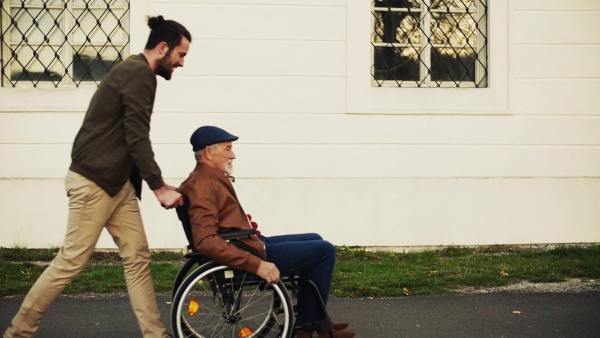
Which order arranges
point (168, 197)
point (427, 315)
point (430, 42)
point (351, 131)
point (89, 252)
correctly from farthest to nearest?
1. point (430, 42)
2. point (351, 131)
3. point (427, 315)
4. point (89, 252)
5. point (168, 197)

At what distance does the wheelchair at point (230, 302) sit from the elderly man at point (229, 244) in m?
0.06

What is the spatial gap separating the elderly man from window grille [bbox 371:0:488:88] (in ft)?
14.5

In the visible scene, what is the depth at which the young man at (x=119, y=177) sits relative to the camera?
4910 mm

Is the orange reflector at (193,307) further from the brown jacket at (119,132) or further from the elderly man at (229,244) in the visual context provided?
the brown jacket at (119,132)

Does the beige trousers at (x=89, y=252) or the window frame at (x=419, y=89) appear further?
the window frame at (x=419, y=89)

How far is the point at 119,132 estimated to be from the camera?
5.00 meters

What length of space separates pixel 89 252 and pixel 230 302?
0.87m

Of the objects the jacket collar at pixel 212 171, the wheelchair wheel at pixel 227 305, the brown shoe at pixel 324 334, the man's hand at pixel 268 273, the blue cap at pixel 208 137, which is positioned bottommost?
the brown shoe at pixel 324 334

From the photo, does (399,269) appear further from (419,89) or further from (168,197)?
(168,197)

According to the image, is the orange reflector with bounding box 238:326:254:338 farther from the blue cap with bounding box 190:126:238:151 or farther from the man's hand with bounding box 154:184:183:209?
the blue cap with bounding box 190:126:238:151

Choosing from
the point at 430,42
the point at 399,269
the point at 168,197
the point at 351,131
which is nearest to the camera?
the point at 168,197

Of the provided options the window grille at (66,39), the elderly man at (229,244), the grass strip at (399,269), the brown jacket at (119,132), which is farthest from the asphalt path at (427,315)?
the window grille at (66,39)

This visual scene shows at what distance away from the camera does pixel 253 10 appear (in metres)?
8.95

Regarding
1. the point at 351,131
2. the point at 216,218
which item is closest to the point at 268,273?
the point at 216,218
